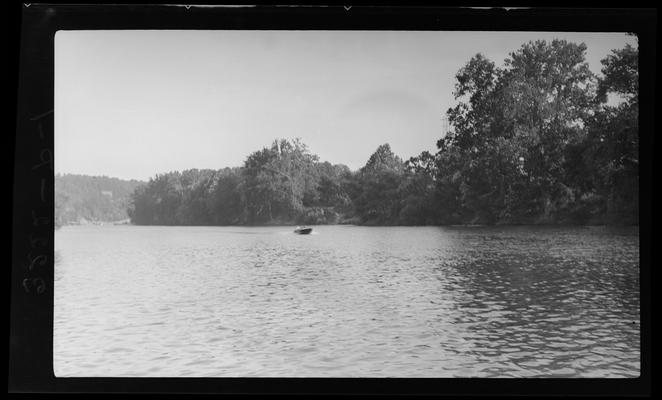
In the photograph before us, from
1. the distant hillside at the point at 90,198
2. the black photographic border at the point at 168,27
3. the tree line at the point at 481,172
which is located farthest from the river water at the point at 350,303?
the black photographic border at the point at 168,27

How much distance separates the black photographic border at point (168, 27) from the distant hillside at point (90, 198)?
527 millimetres

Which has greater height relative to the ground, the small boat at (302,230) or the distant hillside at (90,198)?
the distant hillside at (90,198)

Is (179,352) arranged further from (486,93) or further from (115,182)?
(486,93)

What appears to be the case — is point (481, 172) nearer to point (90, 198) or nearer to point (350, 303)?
point (350, 303)

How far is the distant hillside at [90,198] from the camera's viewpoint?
493cm

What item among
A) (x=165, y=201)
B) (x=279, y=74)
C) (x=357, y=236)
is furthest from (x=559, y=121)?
(x=165, y=201)

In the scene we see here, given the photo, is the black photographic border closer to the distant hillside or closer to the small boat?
the distant hillside

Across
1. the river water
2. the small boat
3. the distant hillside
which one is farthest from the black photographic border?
the small boat

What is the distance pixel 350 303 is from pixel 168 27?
9.81 feet

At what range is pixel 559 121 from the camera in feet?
18.1

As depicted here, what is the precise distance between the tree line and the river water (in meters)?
0.23

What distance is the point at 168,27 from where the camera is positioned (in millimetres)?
4332

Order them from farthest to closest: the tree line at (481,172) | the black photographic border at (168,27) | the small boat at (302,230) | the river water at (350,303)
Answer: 1. the small boat at (302,230)
2. the tree line at (481,172)
3. the river water at (350,303)
4. the black photographic border at (168,27)

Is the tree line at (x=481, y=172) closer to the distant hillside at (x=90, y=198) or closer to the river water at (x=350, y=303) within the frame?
the distant hillside at (x=90, y=198)
